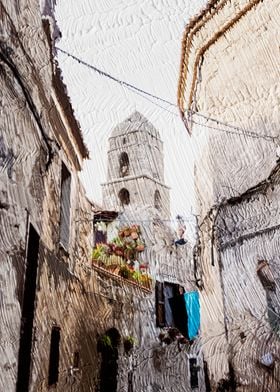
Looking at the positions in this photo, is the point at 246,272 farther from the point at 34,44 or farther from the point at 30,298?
the point at 34,44

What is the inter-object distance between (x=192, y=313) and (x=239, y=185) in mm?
9433

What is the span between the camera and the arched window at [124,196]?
26812 millimetres

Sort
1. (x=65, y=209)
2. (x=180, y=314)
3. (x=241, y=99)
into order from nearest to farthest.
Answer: (x=65, y=209) < (x=241, y=99) < (x=180, y=314)

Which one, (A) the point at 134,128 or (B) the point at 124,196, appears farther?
Answer: (B) the point at 124,196

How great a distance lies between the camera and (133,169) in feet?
89.5

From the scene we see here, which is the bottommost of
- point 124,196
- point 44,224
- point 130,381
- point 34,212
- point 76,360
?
point 130,381

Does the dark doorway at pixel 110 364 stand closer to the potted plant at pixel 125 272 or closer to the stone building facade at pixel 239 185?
the potted plant at pixel 125 272

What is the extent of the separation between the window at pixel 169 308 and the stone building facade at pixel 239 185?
6.52m

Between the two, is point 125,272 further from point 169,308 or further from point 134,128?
point 134,128

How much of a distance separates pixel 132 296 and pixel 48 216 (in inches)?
272

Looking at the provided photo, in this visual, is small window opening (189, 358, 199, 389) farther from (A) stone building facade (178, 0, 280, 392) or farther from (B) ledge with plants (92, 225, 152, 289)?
(A) stone building facade (178, 0, 280, 392)

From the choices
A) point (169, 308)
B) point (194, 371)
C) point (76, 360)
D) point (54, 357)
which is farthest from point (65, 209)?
point (194, 371)

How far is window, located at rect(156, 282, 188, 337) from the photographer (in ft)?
47.2

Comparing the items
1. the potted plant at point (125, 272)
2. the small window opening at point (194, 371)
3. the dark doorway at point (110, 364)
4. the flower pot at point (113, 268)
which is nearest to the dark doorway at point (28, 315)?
the dark doorway at point (110, 364)
